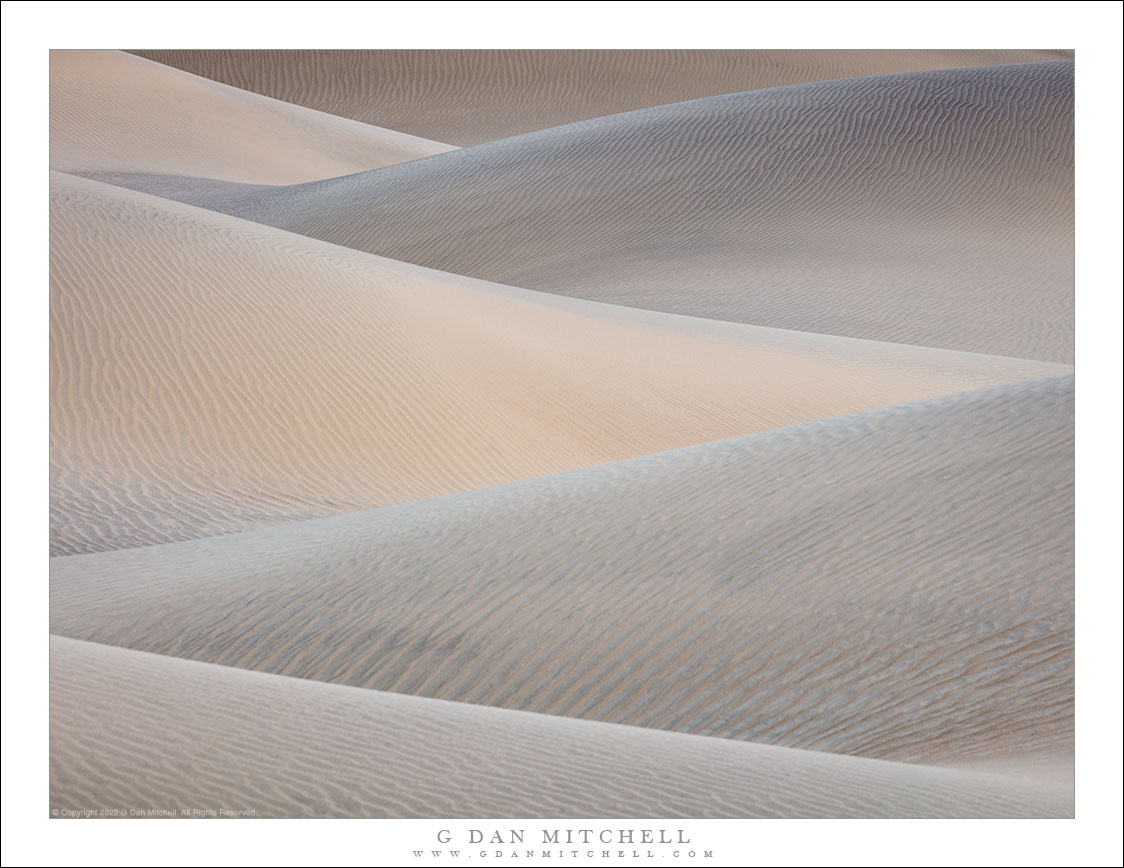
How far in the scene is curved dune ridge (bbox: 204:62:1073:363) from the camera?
66.6ft

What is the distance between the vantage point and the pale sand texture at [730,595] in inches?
209

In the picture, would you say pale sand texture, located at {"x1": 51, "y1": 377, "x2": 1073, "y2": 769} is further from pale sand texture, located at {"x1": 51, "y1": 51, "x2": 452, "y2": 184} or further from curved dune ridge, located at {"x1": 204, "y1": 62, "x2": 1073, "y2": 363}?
pale sand texture, located at {"x1": 51, "y1": 51, "x2": 452, "y2": 184}

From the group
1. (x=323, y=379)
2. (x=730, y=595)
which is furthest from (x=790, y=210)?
(x=730, y=595)

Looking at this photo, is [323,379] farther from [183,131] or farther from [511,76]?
[511,76]

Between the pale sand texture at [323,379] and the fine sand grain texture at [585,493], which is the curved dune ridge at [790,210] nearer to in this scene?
the fine sand grain texture at [585,493]

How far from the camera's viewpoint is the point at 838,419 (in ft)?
28.2

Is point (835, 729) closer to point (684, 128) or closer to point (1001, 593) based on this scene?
point (1001, 593)

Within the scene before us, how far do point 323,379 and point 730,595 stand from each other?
21.0 feet

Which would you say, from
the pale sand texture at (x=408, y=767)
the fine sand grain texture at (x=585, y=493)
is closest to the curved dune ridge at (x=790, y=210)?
the fine sand grain texture at (x=585, y=493)

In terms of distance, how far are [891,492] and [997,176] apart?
19.2 metres

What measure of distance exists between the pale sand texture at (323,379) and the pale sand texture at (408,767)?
5054mm

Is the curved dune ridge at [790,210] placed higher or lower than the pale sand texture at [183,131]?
lower

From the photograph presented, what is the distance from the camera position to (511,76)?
47344 millimetres

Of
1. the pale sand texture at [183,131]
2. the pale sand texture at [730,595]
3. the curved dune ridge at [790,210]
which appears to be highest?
the pale sand texture at [183,131]
